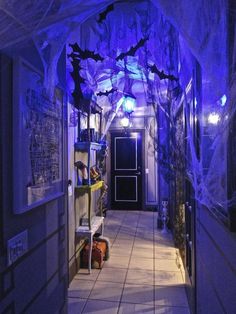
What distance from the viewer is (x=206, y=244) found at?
1598mm

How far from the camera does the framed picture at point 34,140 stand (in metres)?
1.24

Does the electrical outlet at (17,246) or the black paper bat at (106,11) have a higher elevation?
the black paper bat at (106,11)

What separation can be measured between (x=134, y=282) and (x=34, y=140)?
2215 millimetres

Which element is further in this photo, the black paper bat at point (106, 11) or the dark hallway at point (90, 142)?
the black paper bat at point (106, 11)

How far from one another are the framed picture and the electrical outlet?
0.43ft

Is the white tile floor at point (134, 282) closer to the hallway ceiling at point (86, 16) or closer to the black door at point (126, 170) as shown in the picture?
the hallway ceiling at point (86, 16)

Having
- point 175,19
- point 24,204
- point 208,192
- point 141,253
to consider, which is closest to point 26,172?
point 24,204

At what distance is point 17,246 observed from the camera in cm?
126

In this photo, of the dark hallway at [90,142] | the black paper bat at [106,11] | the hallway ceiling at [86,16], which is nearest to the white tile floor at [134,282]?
the dark hallway at [90,142]

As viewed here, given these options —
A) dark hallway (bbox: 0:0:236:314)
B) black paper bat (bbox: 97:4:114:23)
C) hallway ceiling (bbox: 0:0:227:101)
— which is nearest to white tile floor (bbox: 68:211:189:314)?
dark hallway (bbox: 0:0:236:314)

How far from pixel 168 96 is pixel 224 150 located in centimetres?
176

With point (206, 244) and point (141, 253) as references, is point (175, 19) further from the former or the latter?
point (141, 253)

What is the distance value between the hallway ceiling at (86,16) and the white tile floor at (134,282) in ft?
7.16

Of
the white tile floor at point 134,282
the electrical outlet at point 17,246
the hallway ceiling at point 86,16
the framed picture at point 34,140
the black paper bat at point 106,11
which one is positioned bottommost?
the white tile floor at point 134,282
